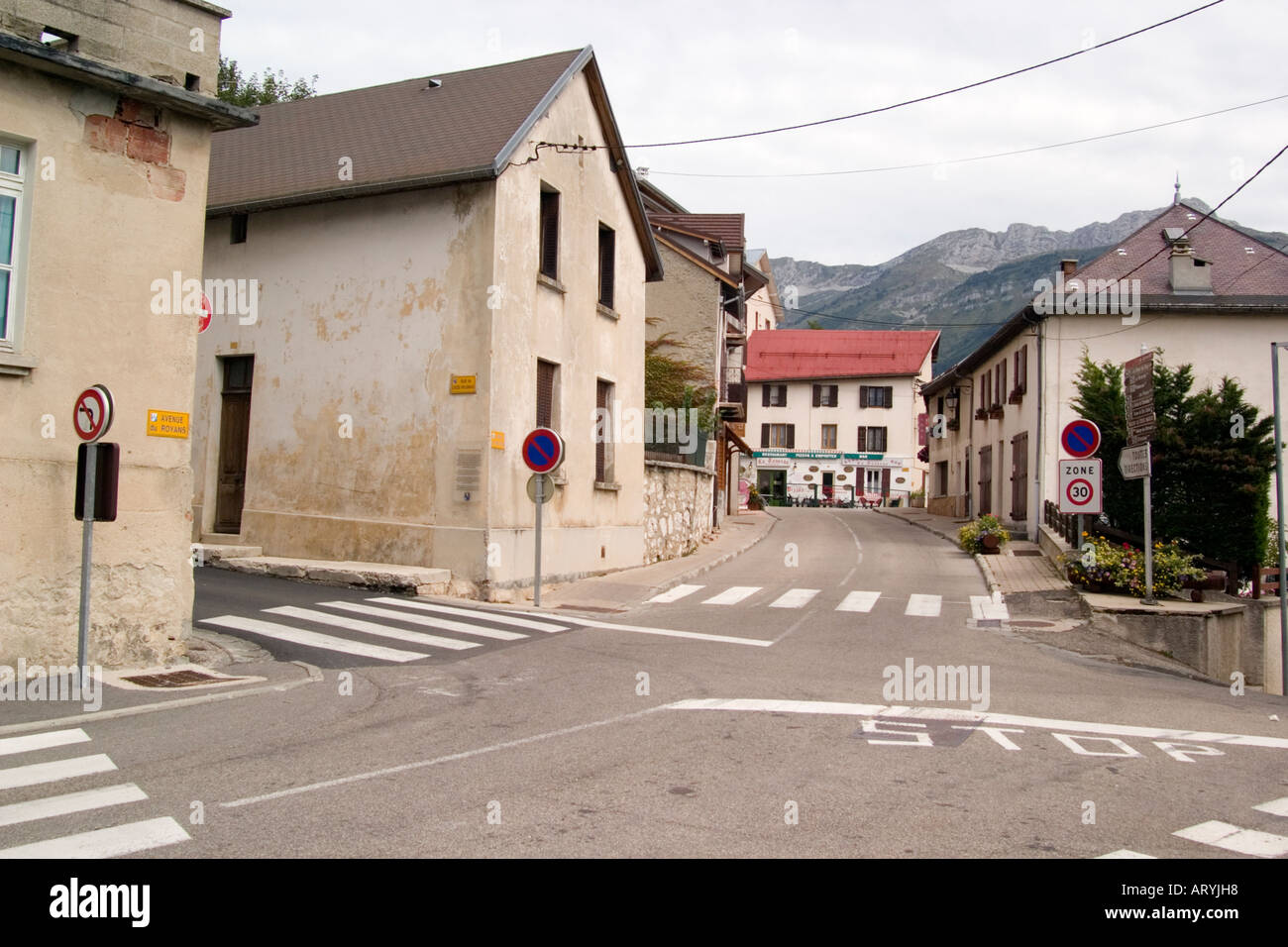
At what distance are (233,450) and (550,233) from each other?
282 inches

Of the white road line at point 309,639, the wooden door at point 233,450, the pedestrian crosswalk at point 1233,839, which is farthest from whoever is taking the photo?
the wooden door at point 233,450

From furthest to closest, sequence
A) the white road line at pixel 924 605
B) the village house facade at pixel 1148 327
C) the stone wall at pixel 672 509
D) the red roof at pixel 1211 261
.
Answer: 1. the red roof at pixel 1211 261
2. the village house facade at pixel 1148 327
3. the stone wall at pixel 672 509
4. the white road line at pixel 924 605

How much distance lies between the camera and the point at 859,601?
17688 millimetres

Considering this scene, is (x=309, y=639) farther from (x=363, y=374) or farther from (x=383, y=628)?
(x=363, y=374)

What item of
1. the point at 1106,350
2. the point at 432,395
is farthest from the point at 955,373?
the point at 432,395

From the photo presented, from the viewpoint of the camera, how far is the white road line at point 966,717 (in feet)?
26.6

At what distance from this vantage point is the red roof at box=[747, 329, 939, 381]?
66.6m

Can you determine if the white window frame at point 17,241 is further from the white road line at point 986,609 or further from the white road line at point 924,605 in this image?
the white road line at point 986,609

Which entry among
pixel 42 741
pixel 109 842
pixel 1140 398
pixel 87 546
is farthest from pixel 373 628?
pixel 1140 398

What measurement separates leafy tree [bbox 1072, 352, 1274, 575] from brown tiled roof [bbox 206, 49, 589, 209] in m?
13.3

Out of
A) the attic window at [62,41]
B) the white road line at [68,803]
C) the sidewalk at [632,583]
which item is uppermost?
the attic window at [62,41]

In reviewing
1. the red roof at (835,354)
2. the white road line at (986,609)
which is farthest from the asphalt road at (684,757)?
the red roof at (835,354)

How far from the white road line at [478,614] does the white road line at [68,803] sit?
25.0 ft
